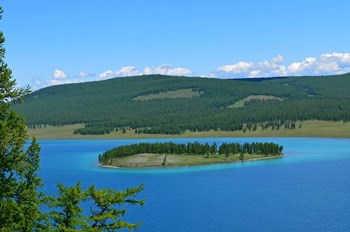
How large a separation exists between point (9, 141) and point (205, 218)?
79297mm

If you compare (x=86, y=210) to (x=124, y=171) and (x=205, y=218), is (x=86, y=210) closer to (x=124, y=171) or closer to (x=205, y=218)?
(x=205, y=218)

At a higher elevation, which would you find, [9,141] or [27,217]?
[9,141]

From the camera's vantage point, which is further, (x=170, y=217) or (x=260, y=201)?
(x=260, y=201)

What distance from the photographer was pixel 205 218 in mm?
102375

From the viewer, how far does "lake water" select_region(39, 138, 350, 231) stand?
9625 cm

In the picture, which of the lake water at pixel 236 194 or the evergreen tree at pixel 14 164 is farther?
the lake water at pixel 236 194

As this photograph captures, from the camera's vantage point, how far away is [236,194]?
132875 millimetres

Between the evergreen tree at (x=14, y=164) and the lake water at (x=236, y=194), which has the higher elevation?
the evergreen tree at (x=14, y=164)

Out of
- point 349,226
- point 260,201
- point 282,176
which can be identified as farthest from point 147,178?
point 349,226

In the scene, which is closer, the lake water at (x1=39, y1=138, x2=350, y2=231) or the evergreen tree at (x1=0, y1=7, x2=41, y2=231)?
the evergreen tree at (x1=0, y1=7, x2=41, y2=231)

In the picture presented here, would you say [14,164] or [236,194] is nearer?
[14,164]

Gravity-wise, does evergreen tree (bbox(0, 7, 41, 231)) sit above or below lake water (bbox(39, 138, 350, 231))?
above

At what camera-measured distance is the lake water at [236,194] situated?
96250 mm

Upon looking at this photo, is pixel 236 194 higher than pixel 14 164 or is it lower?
lower
